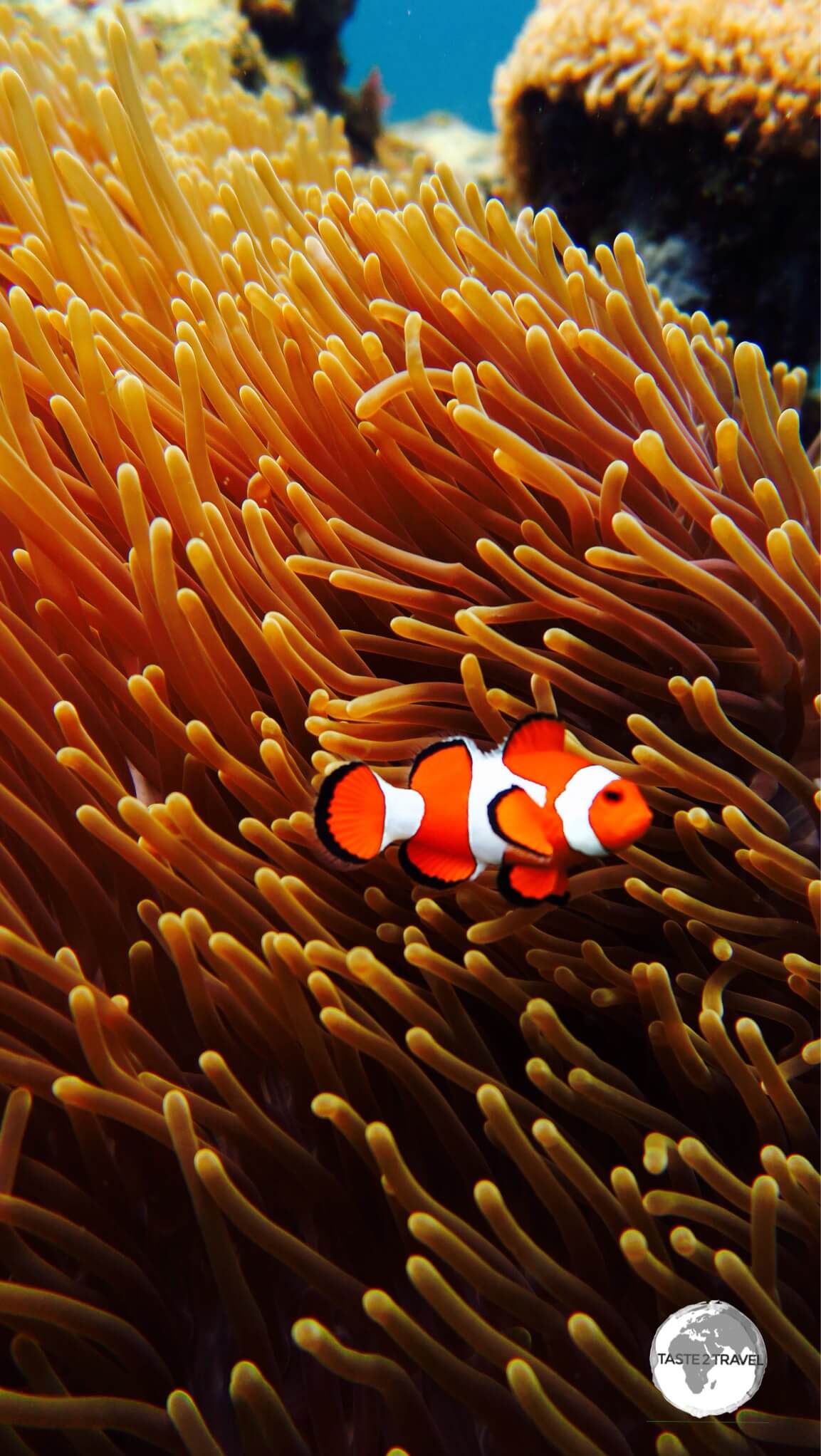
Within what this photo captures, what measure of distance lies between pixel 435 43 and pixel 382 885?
50.2 m

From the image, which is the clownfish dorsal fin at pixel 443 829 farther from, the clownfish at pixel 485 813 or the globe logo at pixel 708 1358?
the globe logo at pixel 708 1358

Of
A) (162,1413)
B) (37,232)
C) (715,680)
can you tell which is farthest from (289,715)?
(37,232)

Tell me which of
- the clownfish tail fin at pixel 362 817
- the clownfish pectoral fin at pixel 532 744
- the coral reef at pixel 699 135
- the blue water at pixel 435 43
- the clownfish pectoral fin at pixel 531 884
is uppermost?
the blue water at pixel 435 43

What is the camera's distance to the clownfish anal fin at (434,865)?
851mm

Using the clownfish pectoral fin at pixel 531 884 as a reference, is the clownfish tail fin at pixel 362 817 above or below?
above

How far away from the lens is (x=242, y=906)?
948 mm

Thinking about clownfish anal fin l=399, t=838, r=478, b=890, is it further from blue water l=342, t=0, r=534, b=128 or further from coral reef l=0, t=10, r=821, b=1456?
blue water l=342, t=0, r=534, b=128

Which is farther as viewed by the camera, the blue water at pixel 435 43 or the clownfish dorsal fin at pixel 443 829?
the blue water at pixel 435 43

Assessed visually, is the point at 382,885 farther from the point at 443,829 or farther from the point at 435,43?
the point at 435,43

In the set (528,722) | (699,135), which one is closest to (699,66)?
(699,135)

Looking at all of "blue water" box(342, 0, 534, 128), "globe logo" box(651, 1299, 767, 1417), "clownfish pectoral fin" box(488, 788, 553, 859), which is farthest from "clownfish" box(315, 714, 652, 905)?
"blue water" box(342, 0, 534, 128)

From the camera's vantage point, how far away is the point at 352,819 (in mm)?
855

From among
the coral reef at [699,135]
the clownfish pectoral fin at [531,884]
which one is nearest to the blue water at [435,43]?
the coral reef at [699,135]

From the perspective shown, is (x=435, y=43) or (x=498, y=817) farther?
(x=435, y=43)
